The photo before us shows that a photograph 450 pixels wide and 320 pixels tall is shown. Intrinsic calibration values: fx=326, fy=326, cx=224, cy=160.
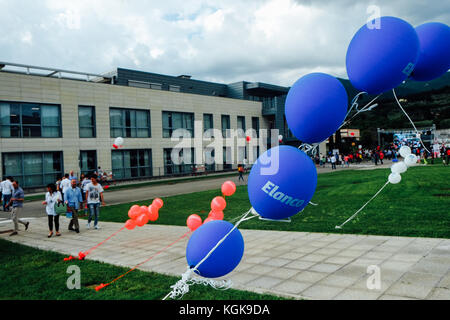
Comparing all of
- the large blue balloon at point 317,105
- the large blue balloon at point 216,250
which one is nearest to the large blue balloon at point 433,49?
the large blue balloon at point 317,105

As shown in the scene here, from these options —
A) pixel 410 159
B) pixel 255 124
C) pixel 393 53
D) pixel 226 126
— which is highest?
pixel 255 124

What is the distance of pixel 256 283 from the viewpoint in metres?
5.10

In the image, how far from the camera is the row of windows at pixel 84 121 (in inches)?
983

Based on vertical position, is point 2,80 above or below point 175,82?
below

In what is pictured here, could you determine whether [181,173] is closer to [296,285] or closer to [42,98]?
[42,98]

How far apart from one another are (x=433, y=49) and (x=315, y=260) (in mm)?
3910

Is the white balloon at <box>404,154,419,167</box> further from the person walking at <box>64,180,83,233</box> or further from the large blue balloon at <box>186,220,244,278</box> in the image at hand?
the person walking at <box>64,180,83,233</box>

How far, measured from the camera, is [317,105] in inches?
155

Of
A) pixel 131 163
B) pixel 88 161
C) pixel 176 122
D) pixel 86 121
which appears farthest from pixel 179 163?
pixel 86 121

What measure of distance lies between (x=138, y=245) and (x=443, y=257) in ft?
21.5

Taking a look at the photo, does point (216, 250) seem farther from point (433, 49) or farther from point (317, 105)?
point (433, 49)

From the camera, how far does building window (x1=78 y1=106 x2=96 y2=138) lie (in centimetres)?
2861

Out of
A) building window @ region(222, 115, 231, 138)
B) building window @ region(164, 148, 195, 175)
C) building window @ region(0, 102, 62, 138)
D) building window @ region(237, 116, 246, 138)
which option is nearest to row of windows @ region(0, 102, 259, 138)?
building window @ region(0, 102, 62, 138)
